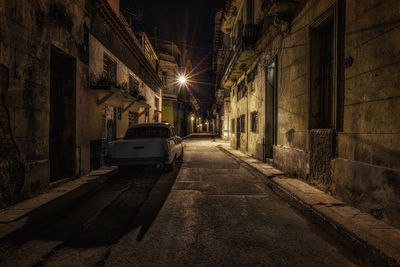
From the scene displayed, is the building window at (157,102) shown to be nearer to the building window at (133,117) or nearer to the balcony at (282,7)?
the building window at (133,117)

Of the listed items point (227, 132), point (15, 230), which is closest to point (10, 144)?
point (15, 230)

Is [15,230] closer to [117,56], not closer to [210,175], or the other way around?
[210,175]

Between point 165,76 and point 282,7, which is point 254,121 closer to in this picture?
point 282,7

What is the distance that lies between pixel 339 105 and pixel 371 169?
1648 millimetres

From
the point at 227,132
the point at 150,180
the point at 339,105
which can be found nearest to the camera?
the point at 339,105

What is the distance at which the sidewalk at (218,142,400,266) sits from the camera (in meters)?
2.66

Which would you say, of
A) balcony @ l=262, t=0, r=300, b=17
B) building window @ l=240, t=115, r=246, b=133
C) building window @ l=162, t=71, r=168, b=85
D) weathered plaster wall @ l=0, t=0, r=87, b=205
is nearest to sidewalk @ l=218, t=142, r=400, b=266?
balcony @ l=262, t=0, r=300, b=17

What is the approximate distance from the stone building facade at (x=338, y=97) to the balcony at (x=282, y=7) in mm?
32

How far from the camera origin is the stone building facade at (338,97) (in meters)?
3.56

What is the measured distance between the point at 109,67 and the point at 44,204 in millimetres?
7552

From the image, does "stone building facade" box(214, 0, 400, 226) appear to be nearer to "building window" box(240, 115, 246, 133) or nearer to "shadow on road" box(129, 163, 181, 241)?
"shadow on road" box(129, 163, 181, 241)

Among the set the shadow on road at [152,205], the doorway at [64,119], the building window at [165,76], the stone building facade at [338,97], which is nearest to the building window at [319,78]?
the stone building facade at [338,97]

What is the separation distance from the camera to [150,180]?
672cm

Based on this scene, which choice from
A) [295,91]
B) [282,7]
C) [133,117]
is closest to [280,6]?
[282,7]
